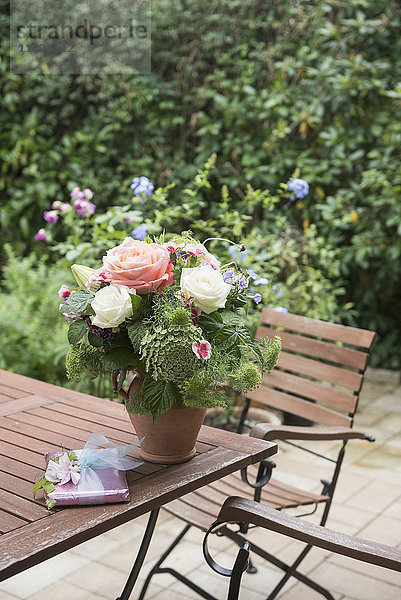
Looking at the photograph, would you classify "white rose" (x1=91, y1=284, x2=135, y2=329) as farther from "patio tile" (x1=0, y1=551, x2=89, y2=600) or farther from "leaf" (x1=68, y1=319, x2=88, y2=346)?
"patio tile" (x1=0, y1=551, x2=89, y2=600)

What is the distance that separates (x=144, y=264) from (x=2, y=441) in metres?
0.61

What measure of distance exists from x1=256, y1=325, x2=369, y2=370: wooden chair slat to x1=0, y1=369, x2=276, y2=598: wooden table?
0.65 m

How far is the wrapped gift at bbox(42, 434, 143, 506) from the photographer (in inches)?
52.3

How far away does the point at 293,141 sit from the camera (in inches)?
199

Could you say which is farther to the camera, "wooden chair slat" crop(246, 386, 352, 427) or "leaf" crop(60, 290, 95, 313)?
"wooden chair slat" crop(246, 386, 352, 427)

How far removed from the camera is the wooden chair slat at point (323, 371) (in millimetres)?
2240

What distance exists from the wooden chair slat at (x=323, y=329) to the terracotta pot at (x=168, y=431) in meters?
0.84

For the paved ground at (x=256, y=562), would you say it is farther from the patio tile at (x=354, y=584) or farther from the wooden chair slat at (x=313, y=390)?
the wooden chair slat at (x=313, y=390)

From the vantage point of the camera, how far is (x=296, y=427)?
2.10 metres

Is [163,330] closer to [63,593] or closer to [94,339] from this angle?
[94,339]

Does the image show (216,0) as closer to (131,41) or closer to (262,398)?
(131,41)

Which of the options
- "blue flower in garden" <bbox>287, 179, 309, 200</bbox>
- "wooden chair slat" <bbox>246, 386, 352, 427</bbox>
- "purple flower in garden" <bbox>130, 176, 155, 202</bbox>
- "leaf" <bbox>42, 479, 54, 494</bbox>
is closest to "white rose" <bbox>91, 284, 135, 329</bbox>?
"leaf" <bbox>42, 479, 54, 494</bbox>

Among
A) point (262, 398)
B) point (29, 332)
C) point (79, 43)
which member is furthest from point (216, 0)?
point (262, 398)

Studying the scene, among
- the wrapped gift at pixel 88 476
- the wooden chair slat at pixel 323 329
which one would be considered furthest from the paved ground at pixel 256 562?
the wrapped gift at pixel 88 476
